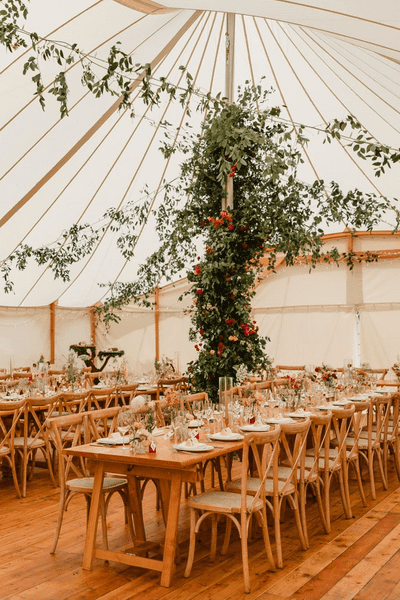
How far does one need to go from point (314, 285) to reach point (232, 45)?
22.0 feet

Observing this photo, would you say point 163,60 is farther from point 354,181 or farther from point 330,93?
point 354,181

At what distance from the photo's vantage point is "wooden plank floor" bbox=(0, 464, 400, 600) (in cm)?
370

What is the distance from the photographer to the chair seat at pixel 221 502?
12.8 ft

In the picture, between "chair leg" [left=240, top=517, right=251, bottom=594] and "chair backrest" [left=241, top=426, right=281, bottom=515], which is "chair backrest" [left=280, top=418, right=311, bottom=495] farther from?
"chair leg" [left=240, top=517, right=251, bottom=594]

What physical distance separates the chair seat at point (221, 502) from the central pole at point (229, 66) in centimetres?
413

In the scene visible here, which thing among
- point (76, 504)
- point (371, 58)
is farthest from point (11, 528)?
point (371, 58)

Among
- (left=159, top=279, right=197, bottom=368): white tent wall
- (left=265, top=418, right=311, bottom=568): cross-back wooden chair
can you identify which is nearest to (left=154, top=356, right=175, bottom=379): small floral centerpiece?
(left=159, top=279, right=197, bottom=368): white tent wall

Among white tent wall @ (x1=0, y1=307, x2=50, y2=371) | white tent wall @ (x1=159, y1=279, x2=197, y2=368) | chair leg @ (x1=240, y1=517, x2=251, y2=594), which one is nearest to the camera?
chair leg @ (x1=240, y1=517, x2=251, y2=594)

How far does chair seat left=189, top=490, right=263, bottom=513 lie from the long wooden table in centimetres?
19

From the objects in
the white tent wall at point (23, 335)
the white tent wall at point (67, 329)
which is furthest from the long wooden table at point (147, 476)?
the white tent wall at point (67, 329)

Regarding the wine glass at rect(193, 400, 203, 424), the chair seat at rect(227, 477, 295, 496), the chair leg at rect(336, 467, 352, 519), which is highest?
the wine glass at rect(193, 400, 203, 424)

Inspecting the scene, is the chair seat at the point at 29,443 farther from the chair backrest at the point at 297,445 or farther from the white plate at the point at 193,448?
the chair backrest at the point at 297,445

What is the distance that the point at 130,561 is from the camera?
3.97 m

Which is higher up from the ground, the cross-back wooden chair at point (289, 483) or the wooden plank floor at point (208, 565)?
the cross-back wooden chair at point (289, 483)
